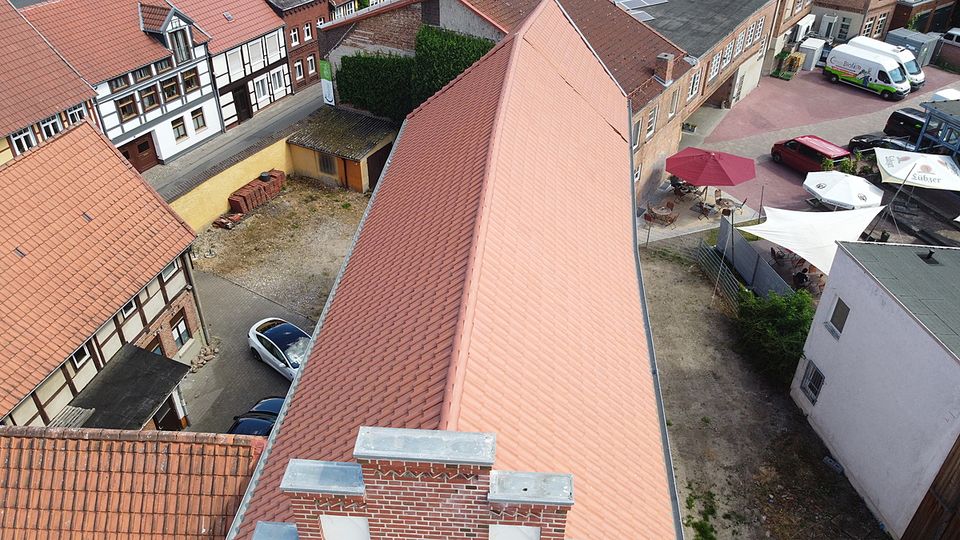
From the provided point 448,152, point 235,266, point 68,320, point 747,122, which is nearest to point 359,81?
point 235,266

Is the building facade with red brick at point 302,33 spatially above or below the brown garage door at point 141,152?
above

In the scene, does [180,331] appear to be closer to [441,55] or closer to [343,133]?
[343,133]

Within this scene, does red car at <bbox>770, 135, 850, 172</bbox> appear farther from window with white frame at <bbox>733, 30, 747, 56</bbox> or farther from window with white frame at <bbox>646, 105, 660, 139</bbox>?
window with white frame at <bbox>646, 105, 660, 139</bbox>

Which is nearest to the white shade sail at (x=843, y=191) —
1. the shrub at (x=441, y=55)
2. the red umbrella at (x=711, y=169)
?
the red umbrella at (x=711, y=169)

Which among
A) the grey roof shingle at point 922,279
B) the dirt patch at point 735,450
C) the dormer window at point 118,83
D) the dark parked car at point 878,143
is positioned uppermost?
the dormer window at point 118,83

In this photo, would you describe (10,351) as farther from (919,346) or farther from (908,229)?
(908,229)

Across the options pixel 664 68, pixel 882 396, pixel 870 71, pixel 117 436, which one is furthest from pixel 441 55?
pixel 870 71

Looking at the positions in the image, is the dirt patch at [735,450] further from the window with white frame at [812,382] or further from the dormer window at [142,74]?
the dormer window at [142,74]
